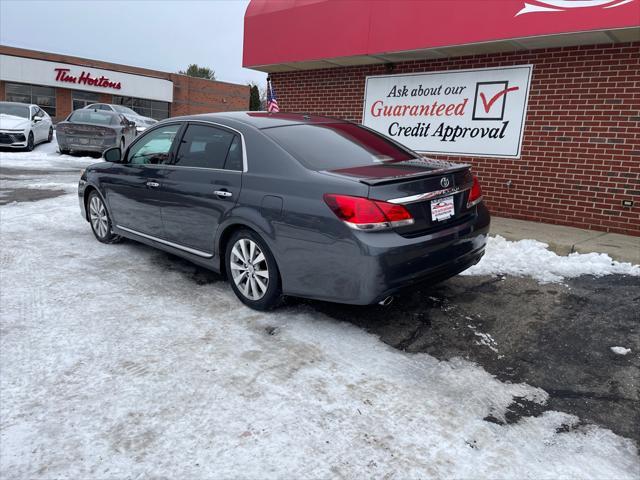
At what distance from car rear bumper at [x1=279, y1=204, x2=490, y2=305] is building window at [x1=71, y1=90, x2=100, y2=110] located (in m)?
37.2

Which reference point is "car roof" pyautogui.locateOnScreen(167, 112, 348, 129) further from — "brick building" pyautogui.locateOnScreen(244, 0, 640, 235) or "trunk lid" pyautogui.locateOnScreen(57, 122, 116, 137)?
"trunk lid" pyautogui.locateOnScreen(57, 122, 116, 137)

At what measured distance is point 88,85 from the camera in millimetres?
35250

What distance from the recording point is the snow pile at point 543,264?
5008 mm


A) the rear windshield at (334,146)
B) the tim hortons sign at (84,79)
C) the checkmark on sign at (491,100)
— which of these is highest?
the tim hortons sign at (84,79)

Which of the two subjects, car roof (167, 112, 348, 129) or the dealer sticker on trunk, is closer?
the dealer sticker on trunk

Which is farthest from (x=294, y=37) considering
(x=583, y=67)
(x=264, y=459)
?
(x=264, y=459)

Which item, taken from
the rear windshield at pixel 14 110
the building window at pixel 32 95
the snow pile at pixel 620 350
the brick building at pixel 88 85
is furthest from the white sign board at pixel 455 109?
the building window at pixel 32 95

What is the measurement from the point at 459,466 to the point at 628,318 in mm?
2518

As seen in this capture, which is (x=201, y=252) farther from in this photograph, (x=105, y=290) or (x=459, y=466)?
(x=459, y=466)

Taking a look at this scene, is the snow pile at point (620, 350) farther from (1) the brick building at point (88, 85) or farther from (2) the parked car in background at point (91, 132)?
(1) the brick building at point (88, 85)

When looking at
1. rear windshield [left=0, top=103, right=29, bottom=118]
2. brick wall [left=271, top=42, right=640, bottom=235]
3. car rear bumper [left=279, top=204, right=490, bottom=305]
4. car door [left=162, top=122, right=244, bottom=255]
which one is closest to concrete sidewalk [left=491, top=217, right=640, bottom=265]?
brick wall [left=271, top=42, right=640, bottom=235]

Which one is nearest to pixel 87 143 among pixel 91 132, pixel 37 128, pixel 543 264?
pixel 91 132

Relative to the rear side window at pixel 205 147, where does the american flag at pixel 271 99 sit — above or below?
above

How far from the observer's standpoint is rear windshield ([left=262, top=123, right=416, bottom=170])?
3.78m
